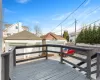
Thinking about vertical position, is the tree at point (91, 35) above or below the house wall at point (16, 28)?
below

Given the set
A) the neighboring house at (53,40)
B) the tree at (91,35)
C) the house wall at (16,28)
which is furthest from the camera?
the house wall at (16,28)

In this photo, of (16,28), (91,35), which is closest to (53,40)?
(91,35)

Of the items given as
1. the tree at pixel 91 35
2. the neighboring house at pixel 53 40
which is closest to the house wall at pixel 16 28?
the neighboring house at pixel 53 40

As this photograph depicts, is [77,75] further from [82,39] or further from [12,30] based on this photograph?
[12,30]

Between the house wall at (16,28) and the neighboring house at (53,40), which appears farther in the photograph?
the house wall at (16,28)

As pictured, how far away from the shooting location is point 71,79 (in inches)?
137

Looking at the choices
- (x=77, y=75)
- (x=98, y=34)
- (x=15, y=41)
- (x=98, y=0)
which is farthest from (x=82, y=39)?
(x=77, y=75)

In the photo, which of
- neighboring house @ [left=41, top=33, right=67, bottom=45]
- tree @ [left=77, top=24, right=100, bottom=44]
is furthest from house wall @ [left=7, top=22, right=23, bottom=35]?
tree @ [left=77, top=24, right=100, bottom=44]

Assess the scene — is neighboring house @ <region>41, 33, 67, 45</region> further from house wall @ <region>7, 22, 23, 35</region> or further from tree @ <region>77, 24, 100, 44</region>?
house wall @ <region>7, 22, 23, 35</region>

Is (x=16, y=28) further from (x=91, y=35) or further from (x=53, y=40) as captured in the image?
(x=91, y=35)

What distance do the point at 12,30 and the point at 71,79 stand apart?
27054 mm

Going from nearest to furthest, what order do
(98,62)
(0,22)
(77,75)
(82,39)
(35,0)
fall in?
(0,22)
(98,62)
(77,75)
(35,0)
(82,39)

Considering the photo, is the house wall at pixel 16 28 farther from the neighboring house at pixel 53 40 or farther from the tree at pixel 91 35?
the tree at pixel 91 35

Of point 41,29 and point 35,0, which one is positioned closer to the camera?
point 35,0
